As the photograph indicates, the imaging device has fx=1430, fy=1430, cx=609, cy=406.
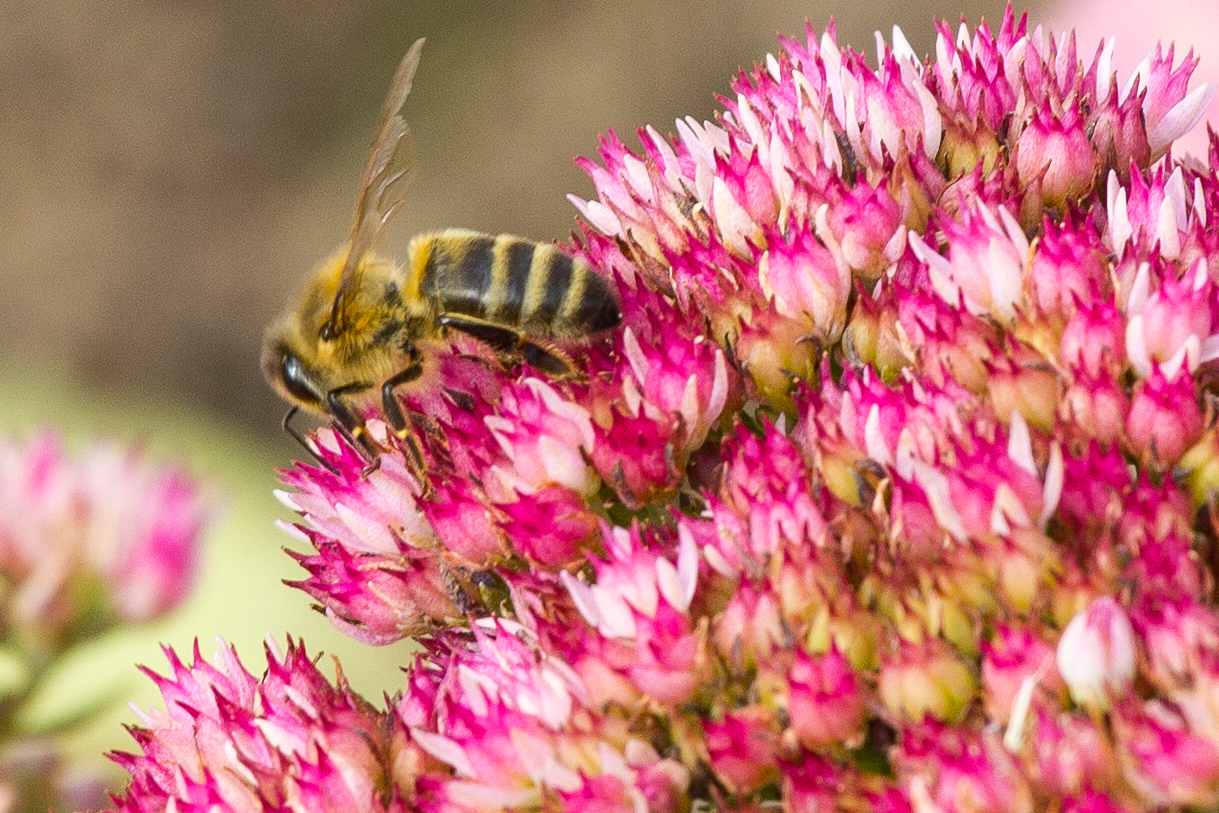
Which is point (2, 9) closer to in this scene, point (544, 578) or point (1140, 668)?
point (544, 578)

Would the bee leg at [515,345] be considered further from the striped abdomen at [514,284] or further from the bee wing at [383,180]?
the bee wing at [383,180]

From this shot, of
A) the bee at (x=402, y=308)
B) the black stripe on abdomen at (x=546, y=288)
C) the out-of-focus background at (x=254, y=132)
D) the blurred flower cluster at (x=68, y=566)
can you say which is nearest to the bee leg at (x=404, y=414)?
the bee at (x=402, y=308)

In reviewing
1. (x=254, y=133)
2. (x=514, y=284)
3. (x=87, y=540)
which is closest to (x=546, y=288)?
(x=514, y=284)

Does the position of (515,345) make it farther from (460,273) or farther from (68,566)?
(68,566)

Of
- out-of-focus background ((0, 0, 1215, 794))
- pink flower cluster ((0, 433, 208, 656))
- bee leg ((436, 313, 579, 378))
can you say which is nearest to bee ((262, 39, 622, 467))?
bee leg ((436, 313, 579, 378))

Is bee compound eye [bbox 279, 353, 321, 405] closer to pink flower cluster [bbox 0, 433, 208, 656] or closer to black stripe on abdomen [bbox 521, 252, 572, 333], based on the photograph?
black stripe on abdomen [bbox 521, 252, 572, 333]

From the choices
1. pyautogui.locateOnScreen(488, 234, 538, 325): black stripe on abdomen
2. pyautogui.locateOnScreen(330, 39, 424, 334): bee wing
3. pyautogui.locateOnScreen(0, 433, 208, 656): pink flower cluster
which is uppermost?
pyautogui.locateOnScreen(0, 433, 208, 656): pink flower cluster

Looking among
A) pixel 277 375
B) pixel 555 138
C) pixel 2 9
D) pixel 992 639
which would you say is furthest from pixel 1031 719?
pixel 2 9
